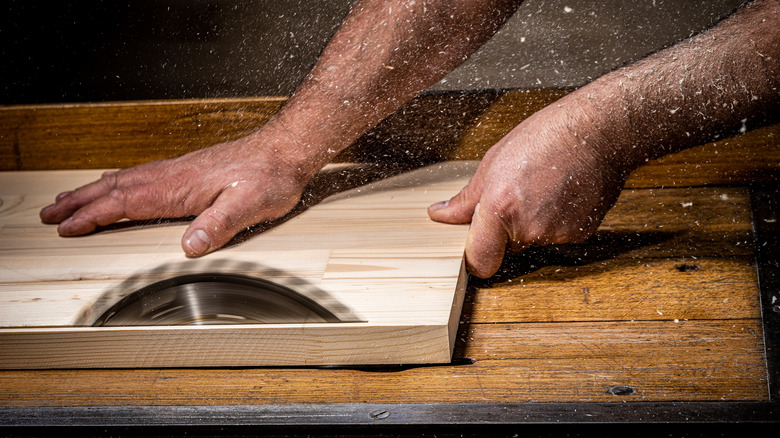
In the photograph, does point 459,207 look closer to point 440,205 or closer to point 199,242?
point 440,205

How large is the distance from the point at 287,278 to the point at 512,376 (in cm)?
19

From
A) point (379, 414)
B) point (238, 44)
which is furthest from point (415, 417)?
point (238, 44)

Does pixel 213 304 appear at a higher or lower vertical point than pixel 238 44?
lower

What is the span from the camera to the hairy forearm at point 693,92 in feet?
1.34

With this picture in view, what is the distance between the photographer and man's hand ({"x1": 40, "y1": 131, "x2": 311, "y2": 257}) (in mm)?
568

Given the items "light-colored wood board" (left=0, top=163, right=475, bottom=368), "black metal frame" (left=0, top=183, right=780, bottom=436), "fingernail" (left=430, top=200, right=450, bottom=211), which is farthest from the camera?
"fingernail" (left=430, top=200, right=450, bottom=211)

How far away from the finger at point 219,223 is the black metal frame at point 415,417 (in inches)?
6.1

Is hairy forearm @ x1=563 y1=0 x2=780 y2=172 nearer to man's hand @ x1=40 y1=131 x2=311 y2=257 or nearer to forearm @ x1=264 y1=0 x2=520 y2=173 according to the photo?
forearm @ x1=264 y1=0 x2=520 y2=173

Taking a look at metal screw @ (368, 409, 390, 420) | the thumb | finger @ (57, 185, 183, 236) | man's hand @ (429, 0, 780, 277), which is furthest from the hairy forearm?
finger @ (57, 185, 183, 236)

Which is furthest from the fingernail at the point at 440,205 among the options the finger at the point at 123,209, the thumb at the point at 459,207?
the finger at the point at 123,209

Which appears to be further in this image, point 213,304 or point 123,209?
point 123,209

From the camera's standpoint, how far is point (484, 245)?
564 mm

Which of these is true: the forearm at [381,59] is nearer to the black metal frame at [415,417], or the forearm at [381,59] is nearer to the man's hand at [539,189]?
the man's hand at [539,189]

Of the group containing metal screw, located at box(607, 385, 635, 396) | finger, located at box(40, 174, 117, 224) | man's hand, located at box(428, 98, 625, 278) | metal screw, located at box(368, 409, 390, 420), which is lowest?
finger, located at box(40, 174, 117, 224)
